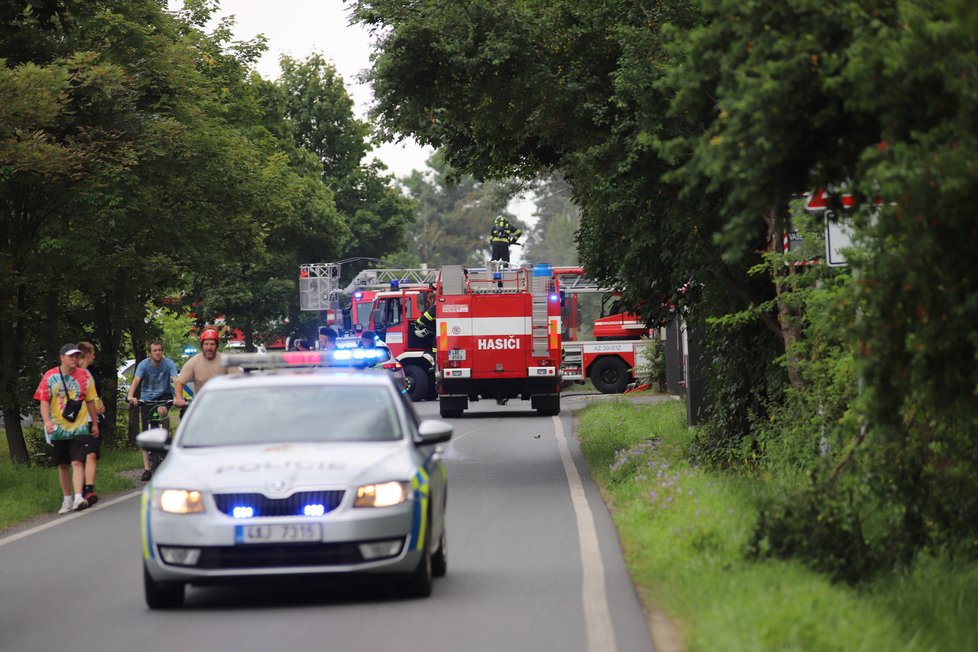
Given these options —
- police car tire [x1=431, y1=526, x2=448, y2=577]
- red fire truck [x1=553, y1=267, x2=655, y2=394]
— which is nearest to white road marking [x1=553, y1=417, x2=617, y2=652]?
police car tire [x1=431, y1=526, x2=448, y2=577]

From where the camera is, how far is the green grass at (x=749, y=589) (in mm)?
7488

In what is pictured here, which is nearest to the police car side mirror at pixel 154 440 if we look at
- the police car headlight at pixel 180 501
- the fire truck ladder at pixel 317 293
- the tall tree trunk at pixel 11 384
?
the police car headlight at pixel 180 501

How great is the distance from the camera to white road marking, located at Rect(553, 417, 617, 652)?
8.34 meters

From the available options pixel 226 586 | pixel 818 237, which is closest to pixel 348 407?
pixel 226 586

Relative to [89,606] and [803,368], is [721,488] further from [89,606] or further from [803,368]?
[89,606]

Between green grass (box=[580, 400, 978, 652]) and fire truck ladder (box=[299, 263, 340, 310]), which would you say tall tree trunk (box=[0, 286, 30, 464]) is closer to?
green grass (box=[580, 400, 978, 652])

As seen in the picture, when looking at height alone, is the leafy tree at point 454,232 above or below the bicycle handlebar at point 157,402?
above

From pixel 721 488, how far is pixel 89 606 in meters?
5.68

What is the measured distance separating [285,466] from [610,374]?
123 ft

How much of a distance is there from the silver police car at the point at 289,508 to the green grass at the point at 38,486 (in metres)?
6.39

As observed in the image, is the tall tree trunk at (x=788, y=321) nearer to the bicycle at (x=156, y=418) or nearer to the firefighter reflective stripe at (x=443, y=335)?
the bicycle at (x=156, y=418)

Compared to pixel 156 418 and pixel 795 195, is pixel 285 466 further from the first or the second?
pixel 156 418

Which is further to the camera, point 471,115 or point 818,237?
point 471,115

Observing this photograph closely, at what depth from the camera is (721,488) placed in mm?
13516
